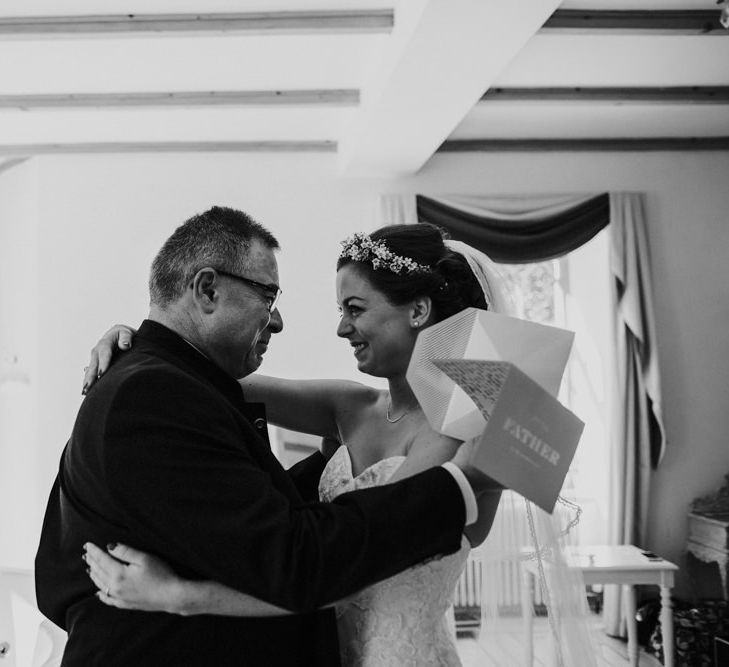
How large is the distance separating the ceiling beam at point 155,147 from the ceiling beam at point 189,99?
3.12ft

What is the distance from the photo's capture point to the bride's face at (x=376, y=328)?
223 cm

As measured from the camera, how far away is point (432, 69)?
4477 millimetres

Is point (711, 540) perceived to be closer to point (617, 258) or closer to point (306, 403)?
point (617, 258)

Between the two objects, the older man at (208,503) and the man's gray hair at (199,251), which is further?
the man's gray hair at (199,251)

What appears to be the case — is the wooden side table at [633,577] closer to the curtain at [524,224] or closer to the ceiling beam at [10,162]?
the curtain at [524,224]

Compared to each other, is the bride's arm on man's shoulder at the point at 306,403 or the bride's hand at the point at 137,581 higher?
the bride's arm on man's shoulder at the point at 306,403

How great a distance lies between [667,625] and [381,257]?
376cm

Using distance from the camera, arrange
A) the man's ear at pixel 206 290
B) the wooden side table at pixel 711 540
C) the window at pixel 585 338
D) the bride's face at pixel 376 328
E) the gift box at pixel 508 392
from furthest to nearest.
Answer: the window at pixel 585 338 < the wooden side table at pixel 711 540 < the bride's face at pixel 376 328 < the man's ear at pixel 206 290 < the gift box at pixel 508 392

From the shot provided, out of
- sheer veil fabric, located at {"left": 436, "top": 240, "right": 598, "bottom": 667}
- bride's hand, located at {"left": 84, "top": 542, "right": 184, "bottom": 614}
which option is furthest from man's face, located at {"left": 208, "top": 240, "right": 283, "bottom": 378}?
sheer veil fabric, located at {"left": 436, "top": 240, "right": 598, "bottom": 667}

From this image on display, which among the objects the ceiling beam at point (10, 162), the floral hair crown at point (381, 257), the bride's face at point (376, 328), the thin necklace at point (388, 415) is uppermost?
the ceiling beam at point (10, 162)

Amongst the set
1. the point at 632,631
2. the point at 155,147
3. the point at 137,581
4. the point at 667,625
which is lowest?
the point at 632,631

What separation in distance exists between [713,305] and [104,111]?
15.0 feet

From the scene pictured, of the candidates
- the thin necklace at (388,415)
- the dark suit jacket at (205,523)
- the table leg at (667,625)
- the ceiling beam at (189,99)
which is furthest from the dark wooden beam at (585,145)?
the dark suit jacket at (205,523)

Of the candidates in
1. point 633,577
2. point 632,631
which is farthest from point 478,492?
point 632,631
